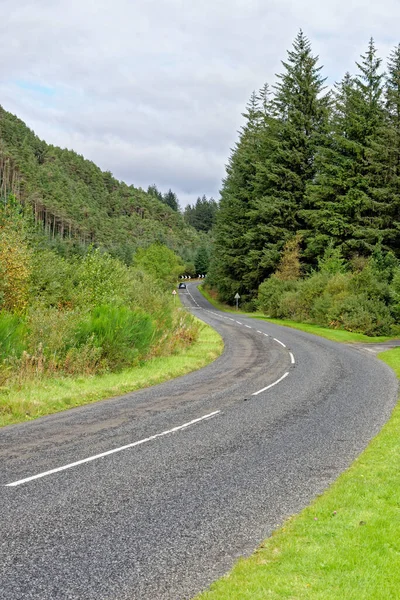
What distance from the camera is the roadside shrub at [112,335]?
17.0 m

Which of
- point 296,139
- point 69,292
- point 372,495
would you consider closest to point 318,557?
point 372,495

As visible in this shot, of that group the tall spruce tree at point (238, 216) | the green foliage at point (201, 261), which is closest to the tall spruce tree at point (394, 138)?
the tall spruce tree at point (238, 216)

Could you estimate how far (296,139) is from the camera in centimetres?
5519

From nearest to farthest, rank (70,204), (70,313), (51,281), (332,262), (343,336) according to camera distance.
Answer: (70,313) → (51,281) → (343,336) → (332,262) → (70,204)

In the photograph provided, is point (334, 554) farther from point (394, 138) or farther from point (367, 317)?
point (394, 138)

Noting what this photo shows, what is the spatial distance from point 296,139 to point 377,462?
51447mm

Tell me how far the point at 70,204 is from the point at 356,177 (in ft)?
330

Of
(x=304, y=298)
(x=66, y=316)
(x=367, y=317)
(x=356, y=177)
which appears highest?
(x=356, y=177)

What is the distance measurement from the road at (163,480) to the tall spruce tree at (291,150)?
4225cm

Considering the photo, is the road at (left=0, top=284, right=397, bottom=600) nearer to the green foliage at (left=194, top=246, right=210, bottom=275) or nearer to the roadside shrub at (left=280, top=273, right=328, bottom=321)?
the roadside shrub at (left=280, top=273, right=328, bottom=321)

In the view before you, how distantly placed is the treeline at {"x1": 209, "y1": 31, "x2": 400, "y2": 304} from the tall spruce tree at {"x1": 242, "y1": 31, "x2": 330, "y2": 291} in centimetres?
11

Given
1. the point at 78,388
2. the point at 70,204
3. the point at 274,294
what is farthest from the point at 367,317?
the point at 70,204

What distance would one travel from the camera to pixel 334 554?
16.5 ft

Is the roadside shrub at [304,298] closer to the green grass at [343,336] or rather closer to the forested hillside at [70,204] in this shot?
the green grass at [343,336]
